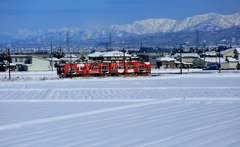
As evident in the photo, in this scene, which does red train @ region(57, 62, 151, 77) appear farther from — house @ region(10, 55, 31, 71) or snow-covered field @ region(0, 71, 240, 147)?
house @ region(10, 55, 31, 71)

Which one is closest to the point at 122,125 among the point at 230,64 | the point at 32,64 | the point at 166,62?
the point at 32,64

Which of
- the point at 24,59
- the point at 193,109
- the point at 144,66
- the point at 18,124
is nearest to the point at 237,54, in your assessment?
the point at 144,66

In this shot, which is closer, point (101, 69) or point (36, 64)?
point (101, 69)

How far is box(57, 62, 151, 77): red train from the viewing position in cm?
3020

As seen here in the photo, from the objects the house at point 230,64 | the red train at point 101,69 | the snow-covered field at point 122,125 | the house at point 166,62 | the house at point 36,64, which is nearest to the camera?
the snow-covered field at point 122,125

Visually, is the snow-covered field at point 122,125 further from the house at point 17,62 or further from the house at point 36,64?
the house at point 17,62

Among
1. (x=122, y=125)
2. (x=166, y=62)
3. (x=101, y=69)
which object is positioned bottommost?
(x=122, y=125)

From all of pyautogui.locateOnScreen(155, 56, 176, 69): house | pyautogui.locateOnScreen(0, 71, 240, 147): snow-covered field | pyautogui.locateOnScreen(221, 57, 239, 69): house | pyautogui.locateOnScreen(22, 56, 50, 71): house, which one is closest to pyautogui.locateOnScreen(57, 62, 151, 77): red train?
pyautogui.locateOnScreen(22, 56, 50, 71): house

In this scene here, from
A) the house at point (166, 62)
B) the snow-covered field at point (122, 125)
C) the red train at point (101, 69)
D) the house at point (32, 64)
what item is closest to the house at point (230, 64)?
the house at point (166, 62)

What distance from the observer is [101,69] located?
31.7 m

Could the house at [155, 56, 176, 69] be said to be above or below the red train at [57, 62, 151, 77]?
above

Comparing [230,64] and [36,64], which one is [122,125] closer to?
[36,64]

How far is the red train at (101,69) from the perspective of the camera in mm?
30203

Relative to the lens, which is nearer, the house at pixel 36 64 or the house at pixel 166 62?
the house at pixel 36 64
